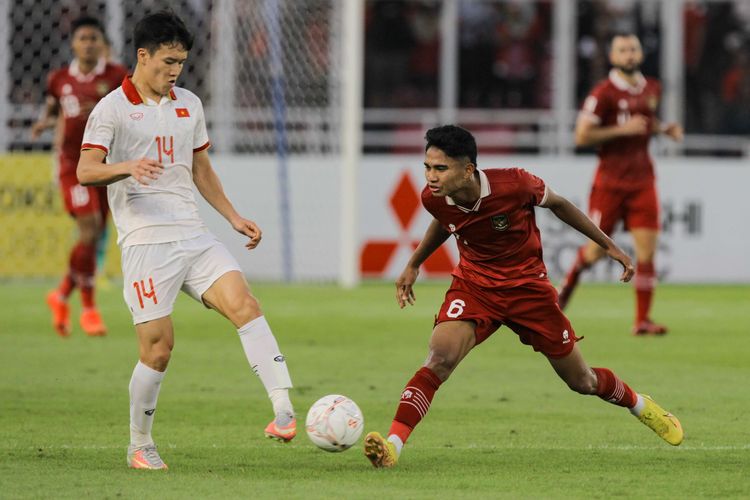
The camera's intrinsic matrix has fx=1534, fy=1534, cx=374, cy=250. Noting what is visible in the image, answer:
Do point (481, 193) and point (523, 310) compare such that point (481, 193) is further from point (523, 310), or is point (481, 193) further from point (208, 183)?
point (208, 183)

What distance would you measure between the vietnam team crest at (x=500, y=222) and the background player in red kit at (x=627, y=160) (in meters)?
5.63

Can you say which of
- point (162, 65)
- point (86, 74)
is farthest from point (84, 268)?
point (162, 65)

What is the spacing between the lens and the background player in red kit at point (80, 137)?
1205cm

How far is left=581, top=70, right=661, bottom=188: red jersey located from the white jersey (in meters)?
6.22

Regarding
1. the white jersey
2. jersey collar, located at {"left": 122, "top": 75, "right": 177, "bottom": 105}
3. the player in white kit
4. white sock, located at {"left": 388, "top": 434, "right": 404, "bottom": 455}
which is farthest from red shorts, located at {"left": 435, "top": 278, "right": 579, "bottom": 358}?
jersey collar, located at {"left": 122, "top": 75, "right": 177, "bottom": 105}

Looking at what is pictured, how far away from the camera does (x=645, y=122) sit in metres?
12.4

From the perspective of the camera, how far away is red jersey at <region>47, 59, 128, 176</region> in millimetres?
12227

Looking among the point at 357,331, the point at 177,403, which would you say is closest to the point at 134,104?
the point at 177,403

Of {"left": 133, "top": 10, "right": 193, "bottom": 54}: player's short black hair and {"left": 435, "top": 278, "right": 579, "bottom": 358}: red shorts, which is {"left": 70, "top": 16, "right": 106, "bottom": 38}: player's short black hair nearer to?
{"left": 133, "top": 10, "right": 193, "bottom": 54}: player's short black hair

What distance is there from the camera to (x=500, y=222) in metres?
6.86

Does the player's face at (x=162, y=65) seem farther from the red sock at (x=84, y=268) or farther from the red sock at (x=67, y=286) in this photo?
the red sock at (x=67, y=286)

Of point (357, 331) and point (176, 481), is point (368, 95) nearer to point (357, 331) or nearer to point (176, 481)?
point (357, 331)

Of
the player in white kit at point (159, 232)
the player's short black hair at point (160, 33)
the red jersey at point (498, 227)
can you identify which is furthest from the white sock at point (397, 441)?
the player's short black hair at point (160, 33)

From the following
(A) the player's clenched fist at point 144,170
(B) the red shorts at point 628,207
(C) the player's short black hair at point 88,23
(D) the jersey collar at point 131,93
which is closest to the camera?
(A) the player's clenched fist at point 144,170
